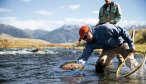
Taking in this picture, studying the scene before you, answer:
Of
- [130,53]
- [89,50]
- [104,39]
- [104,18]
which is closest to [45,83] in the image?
[89,50]

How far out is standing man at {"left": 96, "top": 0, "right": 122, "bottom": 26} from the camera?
508 inches

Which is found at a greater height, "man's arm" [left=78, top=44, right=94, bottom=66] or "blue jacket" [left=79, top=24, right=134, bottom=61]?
"blue jacket" [left=79, top=24, right=134, bottom=61]

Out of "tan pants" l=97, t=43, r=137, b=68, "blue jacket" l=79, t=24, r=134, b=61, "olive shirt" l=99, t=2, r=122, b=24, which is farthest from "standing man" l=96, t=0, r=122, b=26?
"blue jacket" l=79, t=24, r=134, b=61

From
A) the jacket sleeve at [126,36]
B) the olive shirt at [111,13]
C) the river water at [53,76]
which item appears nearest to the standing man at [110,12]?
the olive shirt at [111,13]

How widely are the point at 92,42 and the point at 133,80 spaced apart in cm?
206

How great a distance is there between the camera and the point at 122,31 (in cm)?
1115

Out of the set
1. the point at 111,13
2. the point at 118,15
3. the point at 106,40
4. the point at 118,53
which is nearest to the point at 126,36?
the point at 106,40

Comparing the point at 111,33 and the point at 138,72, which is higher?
the point at 111,33

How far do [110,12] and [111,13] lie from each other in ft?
0.21

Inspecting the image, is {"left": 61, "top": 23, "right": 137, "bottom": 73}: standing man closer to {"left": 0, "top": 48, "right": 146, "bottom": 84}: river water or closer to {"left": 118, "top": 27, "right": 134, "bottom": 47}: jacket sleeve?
{"left": 118, "top": 27, "right": 134, "bottom": 47}: jacket sleeve

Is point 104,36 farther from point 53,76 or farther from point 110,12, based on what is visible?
point 53,76

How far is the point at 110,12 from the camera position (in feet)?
43.1

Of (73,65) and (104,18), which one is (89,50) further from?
(104,18)

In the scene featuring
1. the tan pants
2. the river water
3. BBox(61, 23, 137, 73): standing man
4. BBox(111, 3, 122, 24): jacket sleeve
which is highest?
BBox(111, 3, 122, 24): jacket sleeve
